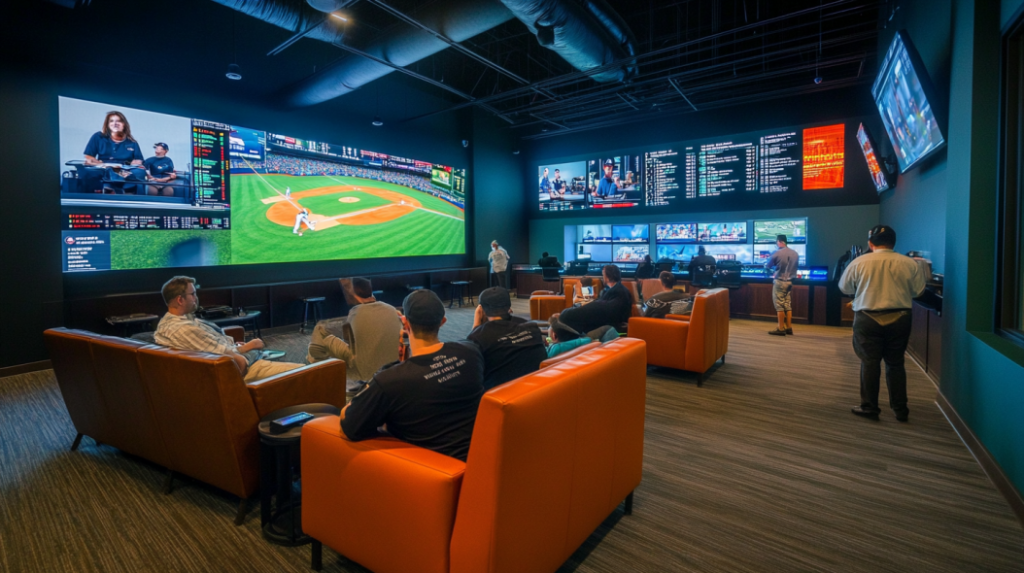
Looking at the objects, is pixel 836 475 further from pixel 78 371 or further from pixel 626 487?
pixel 78 371

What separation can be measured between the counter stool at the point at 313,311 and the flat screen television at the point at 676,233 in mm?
7548

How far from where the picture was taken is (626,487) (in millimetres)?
2340

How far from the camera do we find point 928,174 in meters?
5.10

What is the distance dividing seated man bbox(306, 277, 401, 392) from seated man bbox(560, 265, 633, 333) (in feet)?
5.56

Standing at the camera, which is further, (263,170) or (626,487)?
(263,170)

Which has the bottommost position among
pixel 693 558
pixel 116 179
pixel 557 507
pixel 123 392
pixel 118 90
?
pixel 693 558

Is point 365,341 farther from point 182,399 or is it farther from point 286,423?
point 286,423

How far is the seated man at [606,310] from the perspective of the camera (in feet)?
15.1

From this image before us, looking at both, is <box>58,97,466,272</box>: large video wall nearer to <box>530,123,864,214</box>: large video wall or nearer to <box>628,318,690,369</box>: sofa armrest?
<box>530,123,864,214</box>: large video wall

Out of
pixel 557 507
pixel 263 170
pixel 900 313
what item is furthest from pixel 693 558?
pixel 263 170

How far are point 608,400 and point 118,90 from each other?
25.6 feet

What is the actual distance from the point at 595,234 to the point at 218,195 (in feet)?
27.4

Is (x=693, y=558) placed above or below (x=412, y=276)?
below

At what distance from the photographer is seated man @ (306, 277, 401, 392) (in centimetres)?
378
